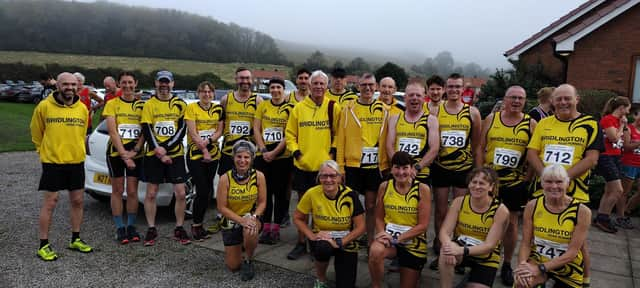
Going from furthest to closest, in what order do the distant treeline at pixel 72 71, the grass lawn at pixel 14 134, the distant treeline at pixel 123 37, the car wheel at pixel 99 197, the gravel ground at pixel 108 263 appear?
the distant treeline at pixel 123 37 < the distant treeline at pixel 72 71 < the grass lawn at pixel 14 134 < the car wheel at pixel 99 197 < the gravel ground at pixel 108 263

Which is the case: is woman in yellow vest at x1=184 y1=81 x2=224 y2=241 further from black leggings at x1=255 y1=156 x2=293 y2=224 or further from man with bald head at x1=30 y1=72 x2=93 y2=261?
man with bald head at x1=30 y1=72 x2=93 y2=261

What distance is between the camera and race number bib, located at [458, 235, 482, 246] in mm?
3632

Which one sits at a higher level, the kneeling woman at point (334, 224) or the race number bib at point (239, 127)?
the race number bib at point (239, 127)

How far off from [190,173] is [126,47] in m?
106

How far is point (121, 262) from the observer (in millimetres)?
4566

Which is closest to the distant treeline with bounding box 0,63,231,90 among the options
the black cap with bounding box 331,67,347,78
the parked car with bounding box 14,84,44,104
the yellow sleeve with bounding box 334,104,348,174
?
the parked car with bounding box 14,84,44,104

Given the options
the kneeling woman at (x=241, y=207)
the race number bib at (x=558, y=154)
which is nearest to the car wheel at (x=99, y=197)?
the kneeling woman at (x=241, y=207)

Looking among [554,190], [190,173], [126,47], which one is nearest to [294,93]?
[190,173]

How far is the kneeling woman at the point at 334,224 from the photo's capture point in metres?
3.90

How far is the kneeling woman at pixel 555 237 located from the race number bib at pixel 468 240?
0.33m

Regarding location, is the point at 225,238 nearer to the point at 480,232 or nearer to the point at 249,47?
the point at 480,232

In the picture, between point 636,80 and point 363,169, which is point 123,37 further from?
point 363,169

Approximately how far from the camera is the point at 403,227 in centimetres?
387

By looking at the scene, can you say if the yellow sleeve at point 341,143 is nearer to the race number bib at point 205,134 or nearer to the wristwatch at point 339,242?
the wristwatch at point 339,242
